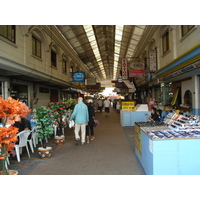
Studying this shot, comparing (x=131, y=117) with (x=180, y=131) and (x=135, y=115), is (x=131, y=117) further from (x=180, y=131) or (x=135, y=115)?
(x=180, y=131)

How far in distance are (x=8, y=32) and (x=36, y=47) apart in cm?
360

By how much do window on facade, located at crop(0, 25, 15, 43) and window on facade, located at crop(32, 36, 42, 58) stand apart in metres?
2.50

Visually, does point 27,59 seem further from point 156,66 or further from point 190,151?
point 190,151

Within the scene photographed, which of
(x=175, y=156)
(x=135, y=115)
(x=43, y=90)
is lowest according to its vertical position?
(x=175, y=156)

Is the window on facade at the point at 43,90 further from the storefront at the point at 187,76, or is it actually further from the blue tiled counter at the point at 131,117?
the storefront at the point at 187,76

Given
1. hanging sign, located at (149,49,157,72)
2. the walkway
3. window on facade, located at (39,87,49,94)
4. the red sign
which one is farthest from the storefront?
window on facade, located at (39,87,49,94)

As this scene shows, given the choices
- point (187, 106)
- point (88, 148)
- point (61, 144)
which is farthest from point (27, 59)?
point (187, 106)

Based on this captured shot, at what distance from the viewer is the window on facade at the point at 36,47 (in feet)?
40.5

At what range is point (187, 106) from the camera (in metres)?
10.8

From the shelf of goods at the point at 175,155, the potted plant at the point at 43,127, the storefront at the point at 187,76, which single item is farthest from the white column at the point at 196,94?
the potted plant at the point at 43,127

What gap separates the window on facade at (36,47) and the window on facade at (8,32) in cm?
250

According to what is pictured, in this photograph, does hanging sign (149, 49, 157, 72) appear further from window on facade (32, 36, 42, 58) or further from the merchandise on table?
the merchandise on table

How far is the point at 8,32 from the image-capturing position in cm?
925

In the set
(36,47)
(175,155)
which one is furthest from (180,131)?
(36,47)
